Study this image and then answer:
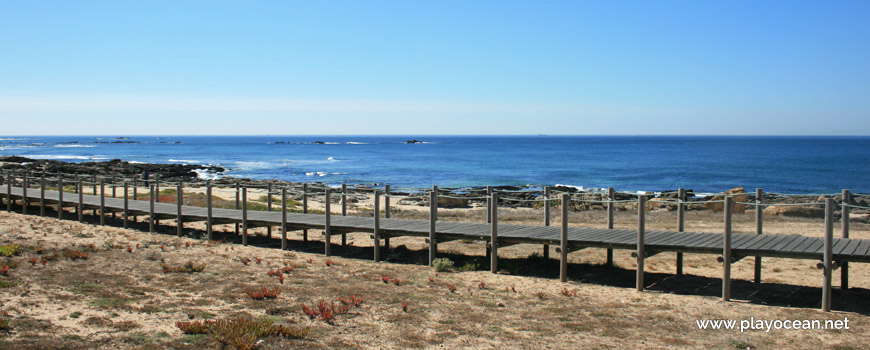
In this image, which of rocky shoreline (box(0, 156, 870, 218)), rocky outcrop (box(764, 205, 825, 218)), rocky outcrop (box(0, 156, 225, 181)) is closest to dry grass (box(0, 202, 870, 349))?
rocky shoreline (box(0, 156, 870, 218))

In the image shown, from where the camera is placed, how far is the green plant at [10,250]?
1121 cm

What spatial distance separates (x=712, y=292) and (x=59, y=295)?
10573 mm

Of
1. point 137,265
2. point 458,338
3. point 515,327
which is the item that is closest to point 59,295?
point 137,265

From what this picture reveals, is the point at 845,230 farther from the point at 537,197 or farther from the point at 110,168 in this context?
the point at 110,168

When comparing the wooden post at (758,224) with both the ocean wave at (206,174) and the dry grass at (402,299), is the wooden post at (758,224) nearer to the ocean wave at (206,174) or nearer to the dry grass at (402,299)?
the dry grass at (402,299)

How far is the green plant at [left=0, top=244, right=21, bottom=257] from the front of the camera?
36.8ft

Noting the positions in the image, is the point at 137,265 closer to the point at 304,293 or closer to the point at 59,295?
the point at 59,295

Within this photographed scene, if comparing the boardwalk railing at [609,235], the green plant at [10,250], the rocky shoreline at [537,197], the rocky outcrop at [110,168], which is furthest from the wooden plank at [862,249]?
the rocky outcrop at [110,168]

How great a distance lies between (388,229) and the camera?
1323 centimetres

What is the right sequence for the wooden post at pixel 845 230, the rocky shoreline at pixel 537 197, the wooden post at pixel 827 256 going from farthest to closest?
the rocky shoreline at pixel 537 197
the wooden post at pixel 845 230
the wooden post at pixel 827 256

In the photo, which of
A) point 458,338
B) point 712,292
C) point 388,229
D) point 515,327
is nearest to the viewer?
point 458,338

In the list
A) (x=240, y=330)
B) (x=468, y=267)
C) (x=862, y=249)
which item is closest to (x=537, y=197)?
(x=468, y=267)

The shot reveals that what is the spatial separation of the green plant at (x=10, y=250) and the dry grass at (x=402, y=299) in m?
0.22

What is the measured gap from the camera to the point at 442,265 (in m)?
12.1
